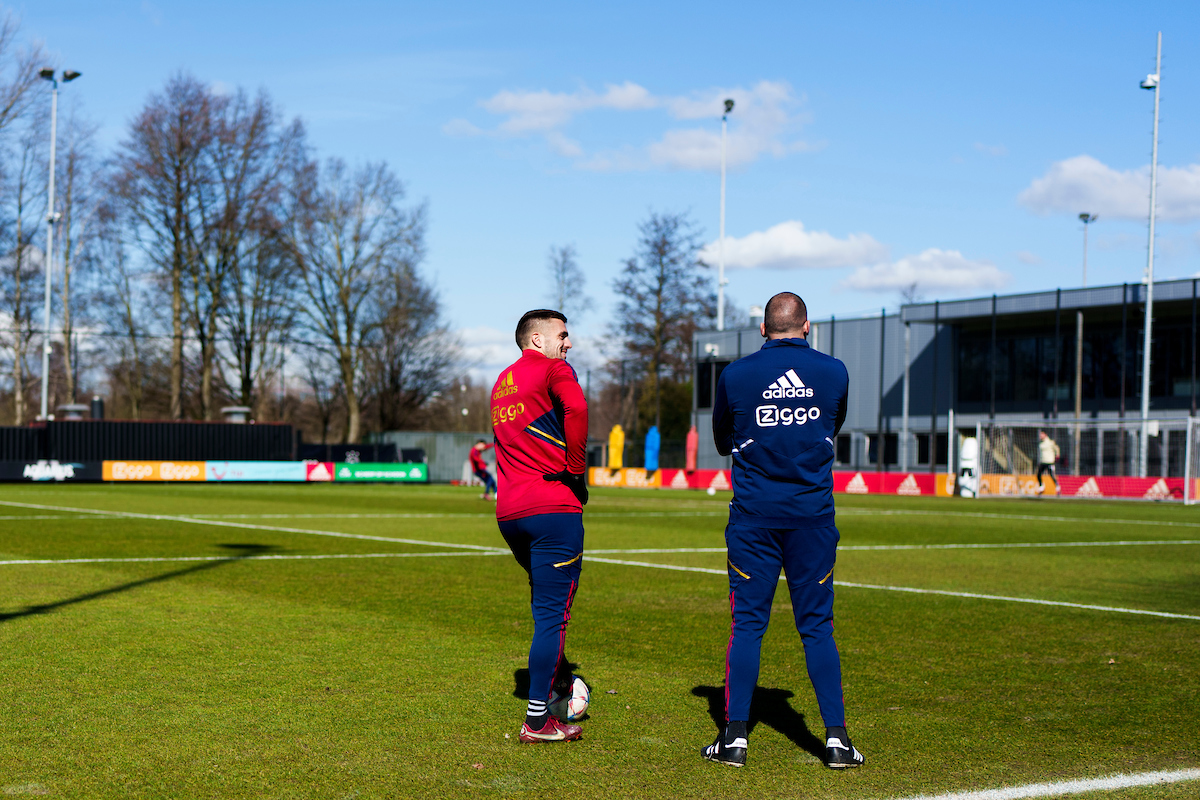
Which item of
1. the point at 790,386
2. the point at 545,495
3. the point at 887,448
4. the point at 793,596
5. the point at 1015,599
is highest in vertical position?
the point at 790,386

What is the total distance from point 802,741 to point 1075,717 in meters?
1.47

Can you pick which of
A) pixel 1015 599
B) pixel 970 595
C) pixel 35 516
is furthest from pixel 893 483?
pixel 1015 599

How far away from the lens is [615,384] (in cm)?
6850

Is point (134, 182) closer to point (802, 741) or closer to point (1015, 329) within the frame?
point (1015, 329)

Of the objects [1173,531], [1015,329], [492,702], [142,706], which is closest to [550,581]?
[492,702]

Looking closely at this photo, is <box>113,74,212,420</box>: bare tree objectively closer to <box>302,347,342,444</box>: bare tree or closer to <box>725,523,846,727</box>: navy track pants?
<box>302,347,342,444</box>: bare tree

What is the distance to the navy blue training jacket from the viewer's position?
15.5 ft

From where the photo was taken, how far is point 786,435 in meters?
4.74

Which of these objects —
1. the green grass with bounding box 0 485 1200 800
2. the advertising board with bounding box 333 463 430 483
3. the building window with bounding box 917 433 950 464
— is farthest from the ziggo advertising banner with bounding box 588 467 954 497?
the green grass with bounding box 0 485 1200 800

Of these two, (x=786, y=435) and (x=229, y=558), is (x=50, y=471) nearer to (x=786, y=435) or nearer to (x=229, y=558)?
(x=229, y=558)

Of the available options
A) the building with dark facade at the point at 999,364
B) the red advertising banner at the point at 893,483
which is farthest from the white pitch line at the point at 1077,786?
the building with dark facade at the point at 999,364

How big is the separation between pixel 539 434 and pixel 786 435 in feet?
3.58

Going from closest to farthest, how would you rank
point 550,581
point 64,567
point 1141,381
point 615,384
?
point 550,581, point 64,567, point 1141,381, point 615,384

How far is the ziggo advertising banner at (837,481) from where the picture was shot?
36963mm
